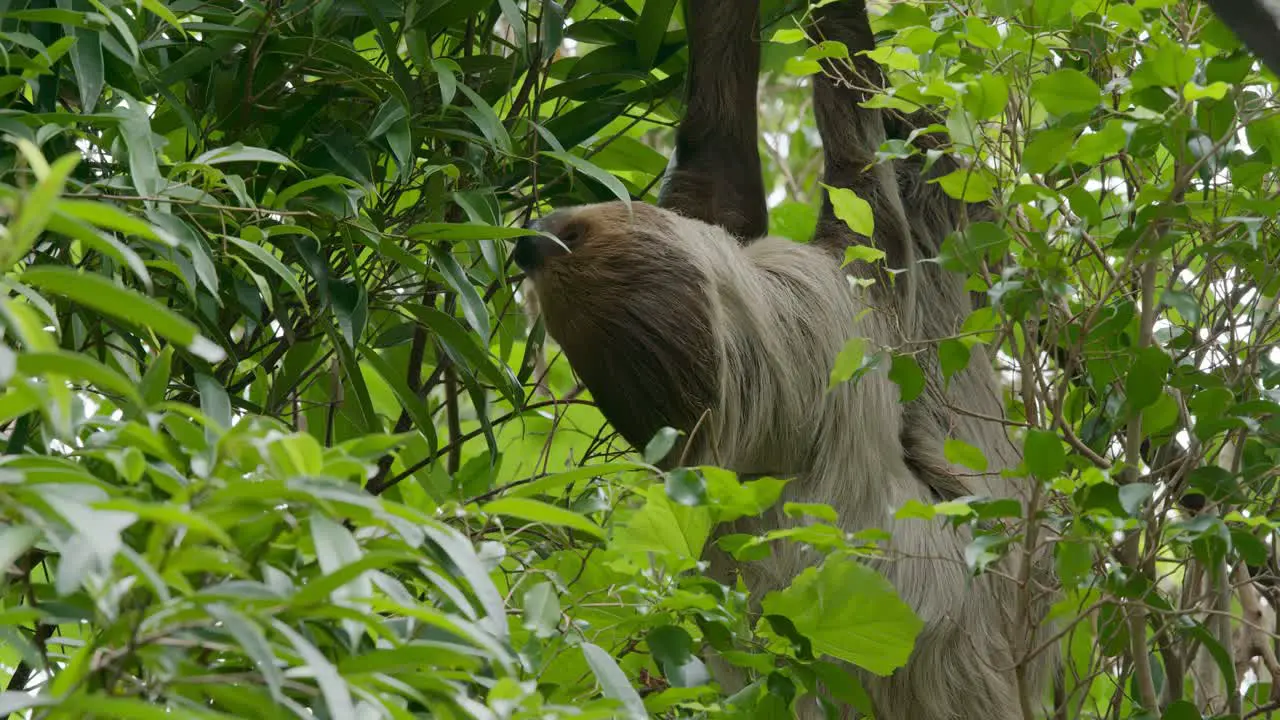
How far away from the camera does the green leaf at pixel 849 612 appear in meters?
2.07

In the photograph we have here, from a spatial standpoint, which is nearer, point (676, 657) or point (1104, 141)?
point (676, 657)

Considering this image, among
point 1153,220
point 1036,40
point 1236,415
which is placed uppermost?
point 1036,40

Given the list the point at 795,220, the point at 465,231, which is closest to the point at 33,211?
the point at 465,231

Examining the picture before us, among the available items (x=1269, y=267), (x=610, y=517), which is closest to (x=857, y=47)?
(x=1269, y=267)

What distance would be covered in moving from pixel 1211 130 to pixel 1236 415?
46 cm

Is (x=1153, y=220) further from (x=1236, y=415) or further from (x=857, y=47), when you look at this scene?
(x=857, y=47)

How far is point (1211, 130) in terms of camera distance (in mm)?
2016

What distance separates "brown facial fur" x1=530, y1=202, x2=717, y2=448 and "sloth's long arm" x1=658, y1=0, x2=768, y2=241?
465mm

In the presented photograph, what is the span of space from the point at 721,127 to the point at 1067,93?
152 centimetres

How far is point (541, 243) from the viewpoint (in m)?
3.04

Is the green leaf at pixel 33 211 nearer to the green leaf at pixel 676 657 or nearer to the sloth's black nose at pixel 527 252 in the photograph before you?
the green leaf at pixel 676 657

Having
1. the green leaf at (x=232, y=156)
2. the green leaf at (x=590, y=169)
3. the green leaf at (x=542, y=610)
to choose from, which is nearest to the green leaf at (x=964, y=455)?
the green leaf at (x=542, y=610)

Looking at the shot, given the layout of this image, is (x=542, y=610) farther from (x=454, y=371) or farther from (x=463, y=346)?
(x=454, y=371)

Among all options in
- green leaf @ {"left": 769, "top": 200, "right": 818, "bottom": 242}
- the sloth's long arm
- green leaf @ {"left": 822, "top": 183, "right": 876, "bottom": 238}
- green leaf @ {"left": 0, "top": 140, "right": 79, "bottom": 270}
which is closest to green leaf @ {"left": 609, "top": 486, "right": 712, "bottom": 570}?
green leaf @ {"left": 822, "top": 183, "right": 876, "bottom": 238}
